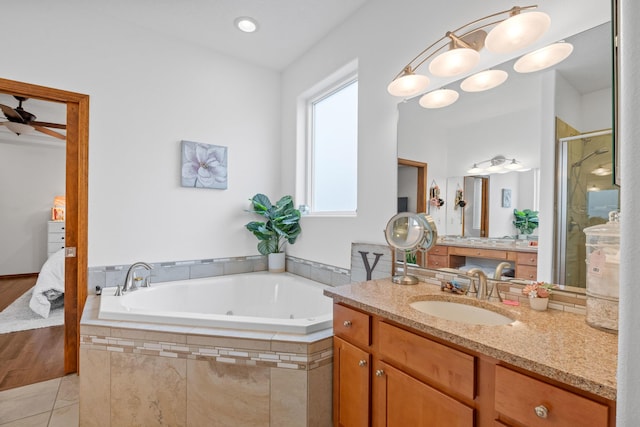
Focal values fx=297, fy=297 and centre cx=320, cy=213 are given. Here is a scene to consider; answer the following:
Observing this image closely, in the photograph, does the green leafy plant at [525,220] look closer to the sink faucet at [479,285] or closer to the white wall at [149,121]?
the sink faucet at [479,285]

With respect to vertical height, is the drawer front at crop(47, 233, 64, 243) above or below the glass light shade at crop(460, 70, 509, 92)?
below

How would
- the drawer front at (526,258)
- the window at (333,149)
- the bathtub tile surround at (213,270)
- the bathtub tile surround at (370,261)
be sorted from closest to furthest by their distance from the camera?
1. the drawer front at (526,258)
2. the bathtub tile surround at (370,261)
3. the bathtub tile surround at (213,270)
4. the window at (333,149)

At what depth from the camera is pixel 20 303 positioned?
361cm

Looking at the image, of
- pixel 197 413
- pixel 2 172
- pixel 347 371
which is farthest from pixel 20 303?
pixel 347 371

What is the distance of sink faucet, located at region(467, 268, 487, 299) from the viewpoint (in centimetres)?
135

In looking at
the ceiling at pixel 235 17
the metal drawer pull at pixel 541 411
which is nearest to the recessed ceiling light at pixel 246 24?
the ceiling at pixel 235 17

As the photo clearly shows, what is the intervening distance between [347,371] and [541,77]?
63.6 inches

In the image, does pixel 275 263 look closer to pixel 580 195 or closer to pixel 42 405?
pixel 42 405

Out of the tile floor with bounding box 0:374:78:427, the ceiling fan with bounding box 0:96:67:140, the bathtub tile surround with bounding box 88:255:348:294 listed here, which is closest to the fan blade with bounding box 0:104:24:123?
the ceiling fan with bounding box 0:96:67:140

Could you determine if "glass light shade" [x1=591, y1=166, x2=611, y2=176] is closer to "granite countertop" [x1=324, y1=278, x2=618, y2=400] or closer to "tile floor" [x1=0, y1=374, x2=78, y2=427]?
"granite countertop" [x1=324, y1=278, x2=618, y2=400]

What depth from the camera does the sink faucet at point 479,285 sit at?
135 cm

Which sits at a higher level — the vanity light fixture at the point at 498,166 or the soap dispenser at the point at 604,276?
the vanity light fixture at the point at 498,166

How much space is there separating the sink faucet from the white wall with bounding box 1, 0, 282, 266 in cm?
211

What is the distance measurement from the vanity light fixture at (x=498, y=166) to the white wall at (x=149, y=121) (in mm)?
2062
